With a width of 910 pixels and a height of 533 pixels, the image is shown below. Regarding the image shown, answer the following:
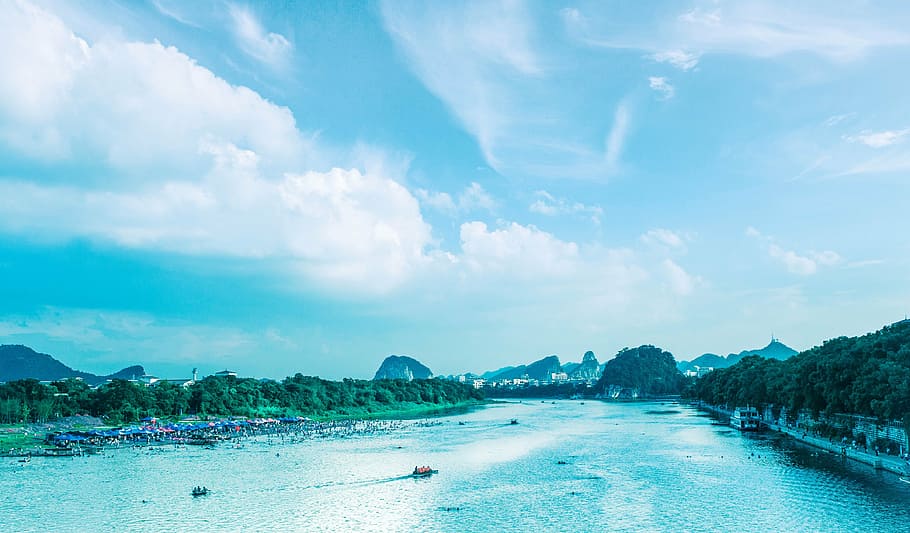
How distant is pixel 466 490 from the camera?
44.5m

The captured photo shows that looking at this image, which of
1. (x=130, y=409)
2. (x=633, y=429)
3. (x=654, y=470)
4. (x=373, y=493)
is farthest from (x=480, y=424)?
(x=373, y=493)

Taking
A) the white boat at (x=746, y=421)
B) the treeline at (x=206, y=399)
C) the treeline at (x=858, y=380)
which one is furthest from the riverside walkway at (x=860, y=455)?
the treeline at (x=206, y=399)

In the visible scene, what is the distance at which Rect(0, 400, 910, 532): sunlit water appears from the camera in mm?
35500

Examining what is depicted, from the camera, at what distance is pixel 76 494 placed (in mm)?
44281

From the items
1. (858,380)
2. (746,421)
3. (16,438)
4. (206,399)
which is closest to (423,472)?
(858,380)

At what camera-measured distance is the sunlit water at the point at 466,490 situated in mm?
35500

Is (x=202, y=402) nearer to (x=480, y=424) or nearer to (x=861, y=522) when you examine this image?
(x=480, y=424)

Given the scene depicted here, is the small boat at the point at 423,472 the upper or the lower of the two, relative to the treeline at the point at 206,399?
lower

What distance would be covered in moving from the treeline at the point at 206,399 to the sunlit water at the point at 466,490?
29.5 m

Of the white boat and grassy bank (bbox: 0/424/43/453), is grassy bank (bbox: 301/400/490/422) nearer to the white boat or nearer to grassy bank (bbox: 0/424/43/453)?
grassy bank (bbox: 0/424/43/453)

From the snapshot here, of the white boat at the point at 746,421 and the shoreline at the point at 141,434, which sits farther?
the white boat at the point at 746,421

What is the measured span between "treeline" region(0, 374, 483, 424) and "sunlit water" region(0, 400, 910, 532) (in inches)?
1163

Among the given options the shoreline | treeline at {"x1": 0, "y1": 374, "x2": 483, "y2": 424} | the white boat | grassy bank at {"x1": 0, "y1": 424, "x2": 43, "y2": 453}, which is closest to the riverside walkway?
the white boat

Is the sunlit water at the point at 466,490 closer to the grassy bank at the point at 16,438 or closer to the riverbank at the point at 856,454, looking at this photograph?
the riverbank at the point at 856,454
